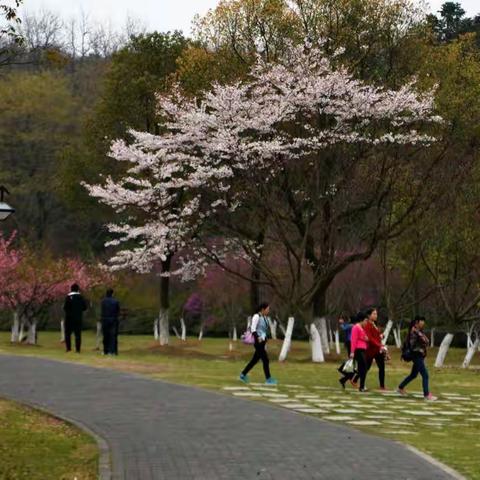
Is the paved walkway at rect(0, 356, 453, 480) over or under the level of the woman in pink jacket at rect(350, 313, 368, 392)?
under

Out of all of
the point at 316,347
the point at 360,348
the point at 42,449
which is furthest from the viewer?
the point at 316,347

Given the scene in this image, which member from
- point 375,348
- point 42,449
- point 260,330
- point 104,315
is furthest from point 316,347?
point 42,449

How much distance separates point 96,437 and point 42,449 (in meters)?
0.85

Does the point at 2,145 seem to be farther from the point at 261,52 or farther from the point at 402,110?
the point at 402,110

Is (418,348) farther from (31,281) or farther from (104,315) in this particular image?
(31,281)

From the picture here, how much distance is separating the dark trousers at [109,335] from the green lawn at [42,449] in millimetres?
13038

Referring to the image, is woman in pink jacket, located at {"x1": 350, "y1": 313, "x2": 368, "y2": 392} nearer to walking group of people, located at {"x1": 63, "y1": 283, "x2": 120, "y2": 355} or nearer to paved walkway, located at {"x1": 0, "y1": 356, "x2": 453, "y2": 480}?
paved walkway, located at {"x1": 0, "y1": 356, "x2": 453, "y2": 480}

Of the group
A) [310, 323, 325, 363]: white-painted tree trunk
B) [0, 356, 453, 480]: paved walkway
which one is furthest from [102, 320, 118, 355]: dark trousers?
[0, 356, 453, 480]: paved walkway

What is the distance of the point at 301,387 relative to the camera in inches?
732

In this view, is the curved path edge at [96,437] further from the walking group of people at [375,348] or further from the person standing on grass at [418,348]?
the person standing on grass at [418,348]

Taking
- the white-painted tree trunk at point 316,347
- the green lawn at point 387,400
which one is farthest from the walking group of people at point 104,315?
the white-painted tree trunk at point 316,347

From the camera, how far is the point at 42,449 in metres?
10.3

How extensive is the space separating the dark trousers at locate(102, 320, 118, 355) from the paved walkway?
861 centimetres

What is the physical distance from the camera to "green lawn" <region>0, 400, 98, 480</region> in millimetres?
8898
